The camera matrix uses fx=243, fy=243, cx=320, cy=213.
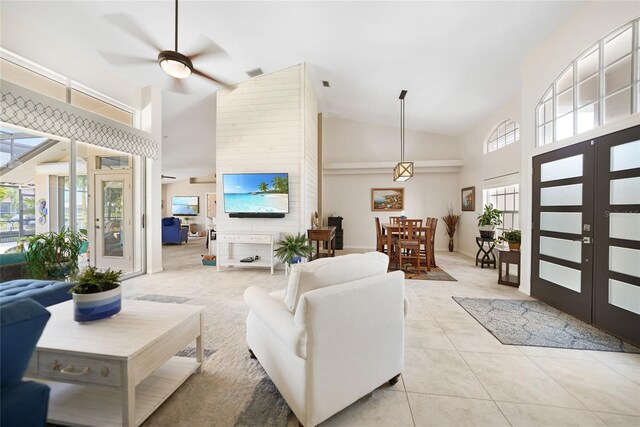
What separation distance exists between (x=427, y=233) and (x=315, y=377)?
13.3 ft

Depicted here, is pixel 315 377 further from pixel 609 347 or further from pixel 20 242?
pixel 20 242

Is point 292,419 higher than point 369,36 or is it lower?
lower

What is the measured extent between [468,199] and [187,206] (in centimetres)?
1090

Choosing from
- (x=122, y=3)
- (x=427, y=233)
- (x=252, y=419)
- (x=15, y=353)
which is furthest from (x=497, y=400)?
(x=122, y=3)

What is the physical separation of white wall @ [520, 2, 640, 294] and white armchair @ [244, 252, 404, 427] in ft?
9.29

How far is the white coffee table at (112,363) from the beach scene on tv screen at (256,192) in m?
3.02

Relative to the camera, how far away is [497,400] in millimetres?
1551

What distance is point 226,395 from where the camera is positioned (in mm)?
1590

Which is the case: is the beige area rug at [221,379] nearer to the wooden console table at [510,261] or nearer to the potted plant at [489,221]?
the wooden console table at [510,261]

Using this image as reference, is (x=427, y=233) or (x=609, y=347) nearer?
(x=609, y=347)

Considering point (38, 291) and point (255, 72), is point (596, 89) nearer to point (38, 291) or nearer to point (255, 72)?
point (255, 72)

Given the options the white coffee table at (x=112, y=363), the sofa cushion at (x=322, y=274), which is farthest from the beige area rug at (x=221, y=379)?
the sofa cushion at (x=322, y=274)

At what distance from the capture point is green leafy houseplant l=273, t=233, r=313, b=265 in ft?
14.5

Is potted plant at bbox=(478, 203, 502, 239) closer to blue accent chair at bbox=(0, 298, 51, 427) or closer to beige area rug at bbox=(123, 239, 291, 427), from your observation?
beige area rug at bbox=(123, 239, 291, 427)
